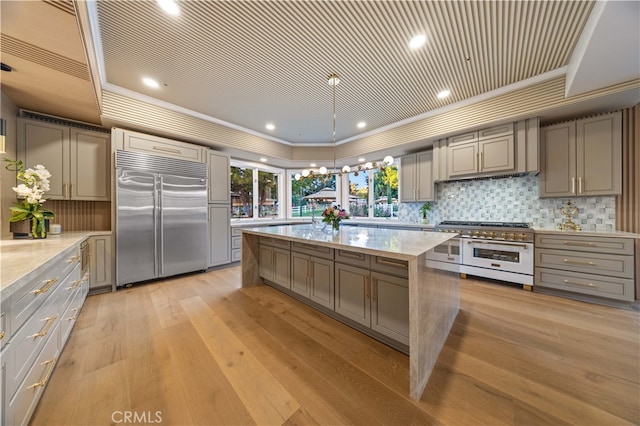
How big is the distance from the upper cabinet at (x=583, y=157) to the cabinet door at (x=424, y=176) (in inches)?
61.4

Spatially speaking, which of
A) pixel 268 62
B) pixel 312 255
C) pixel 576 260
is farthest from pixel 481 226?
pixel 268 62

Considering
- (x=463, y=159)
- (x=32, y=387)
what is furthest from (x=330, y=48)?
(x=32, y=387)

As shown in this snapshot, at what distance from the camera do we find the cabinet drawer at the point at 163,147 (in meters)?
3.33

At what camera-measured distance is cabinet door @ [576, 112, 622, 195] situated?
2.79m

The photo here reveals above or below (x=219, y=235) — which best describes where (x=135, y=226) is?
above

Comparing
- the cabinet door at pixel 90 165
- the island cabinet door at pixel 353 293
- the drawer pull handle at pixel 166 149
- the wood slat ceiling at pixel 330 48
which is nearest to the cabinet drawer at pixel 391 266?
the island cabinet door at pixel 353 293

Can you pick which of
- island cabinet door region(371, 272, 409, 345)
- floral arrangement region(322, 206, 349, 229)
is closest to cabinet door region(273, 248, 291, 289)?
floral arrangement region(322, 206, 349, 229)

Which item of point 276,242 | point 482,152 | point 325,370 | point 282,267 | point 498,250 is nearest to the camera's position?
point 325,370

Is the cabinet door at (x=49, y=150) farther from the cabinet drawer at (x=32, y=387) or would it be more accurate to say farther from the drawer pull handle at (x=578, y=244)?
the drawer pull handle at (x=578, y=244)

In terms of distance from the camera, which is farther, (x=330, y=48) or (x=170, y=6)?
(x=330, y=48)

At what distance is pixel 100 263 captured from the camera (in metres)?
3.07

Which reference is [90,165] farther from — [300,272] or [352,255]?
[352,255]

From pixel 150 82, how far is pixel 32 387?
11.0 feet

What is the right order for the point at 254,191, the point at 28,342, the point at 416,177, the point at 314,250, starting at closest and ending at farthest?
the point at 28,342
the point at 314,250
the point at 416,177
the point at 254,191
